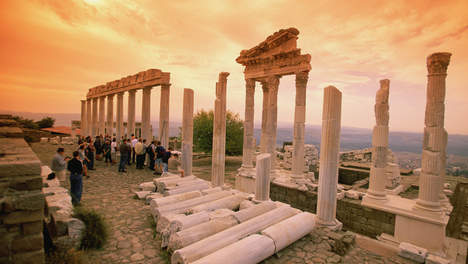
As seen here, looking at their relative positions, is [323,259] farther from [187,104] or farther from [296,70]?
[296,70]

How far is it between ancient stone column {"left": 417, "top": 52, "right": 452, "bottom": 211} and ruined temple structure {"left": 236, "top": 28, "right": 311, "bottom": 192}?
5203 mm

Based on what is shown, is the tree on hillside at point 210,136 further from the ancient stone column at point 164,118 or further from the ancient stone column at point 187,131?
the ancient stone column at point 187,131

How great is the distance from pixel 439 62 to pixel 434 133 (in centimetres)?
245

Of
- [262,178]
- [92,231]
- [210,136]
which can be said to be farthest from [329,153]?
[210,136]

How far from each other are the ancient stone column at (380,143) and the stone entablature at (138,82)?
11.5 metres

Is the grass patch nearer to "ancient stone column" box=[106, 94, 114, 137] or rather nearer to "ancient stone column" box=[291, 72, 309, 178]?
"ancient stone column" box=[291, 72, 309, 178]

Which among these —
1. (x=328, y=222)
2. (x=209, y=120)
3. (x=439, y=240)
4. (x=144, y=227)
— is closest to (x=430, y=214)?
(x=439, y=240)

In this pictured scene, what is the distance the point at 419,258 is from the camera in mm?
5418

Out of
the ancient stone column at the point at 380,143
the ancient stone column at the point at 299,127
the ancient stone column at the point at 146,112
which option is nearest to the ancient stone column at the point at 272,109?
the ancient stone column at the point at 299,127

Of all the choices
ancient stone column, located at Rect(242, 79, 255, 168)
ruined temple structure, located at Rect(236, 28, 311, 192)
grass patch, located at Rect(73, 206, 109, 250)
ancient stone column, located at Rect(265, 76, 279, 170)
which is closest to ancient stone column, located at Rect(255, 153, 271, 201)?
grass patch, located at Rect(73, 206, 109, 250)

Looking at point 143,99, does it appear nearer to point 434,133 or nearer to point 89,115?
point 434,133

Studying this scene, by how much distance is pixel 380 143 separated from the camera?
9.52 m

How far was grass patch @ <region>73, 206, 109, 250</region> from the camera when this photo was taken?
16.9 ft

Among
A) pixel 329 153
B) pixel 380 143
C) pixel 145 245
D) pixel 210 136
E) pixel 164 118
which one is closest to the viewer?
pixel 145 245
